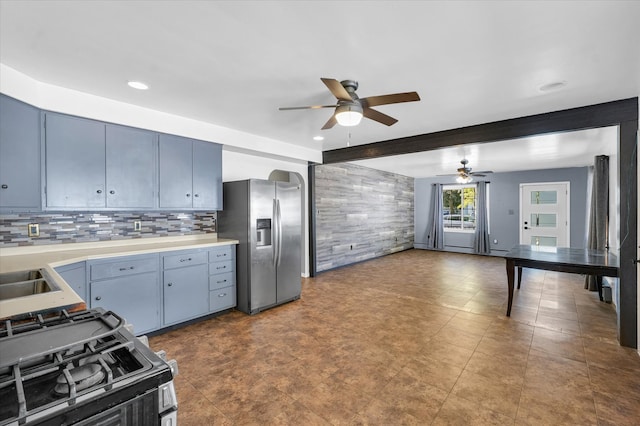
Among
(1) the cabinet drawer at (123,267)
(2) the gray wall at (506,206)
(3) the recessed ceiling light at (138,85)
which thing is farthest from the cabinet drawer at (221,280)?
(2) the gray wall at (506,206)

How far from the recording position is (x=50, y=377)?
31.7 inches

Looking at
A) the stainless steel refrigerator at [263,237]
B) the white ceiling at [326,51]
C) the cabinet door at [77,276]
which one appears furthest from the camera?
the stainless steel refrigerator at [263,237]

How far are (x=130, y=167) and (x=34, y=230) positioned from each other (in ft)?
3.44

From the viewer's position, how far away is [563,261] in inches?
133

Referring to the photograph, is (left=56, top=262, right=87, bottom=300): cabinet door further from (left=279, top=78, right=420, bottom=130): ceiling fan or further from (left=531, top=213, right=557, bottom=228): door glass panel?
(left=531, top=213, right=557, bottom=228): door glass panel

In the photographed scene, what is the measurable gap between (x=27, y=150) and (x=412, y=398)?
12.4 feet

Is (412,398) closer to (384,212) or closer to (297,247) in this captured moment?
(297,247)

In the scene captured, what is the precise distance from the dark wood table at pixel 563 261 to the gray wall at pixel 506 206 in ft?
12.2

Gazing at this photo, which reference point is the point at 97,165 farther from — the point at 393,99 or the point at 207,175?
the point at 393,99

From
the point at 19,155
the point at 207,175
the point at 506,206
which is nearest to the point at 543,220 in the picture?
the point at 506,206

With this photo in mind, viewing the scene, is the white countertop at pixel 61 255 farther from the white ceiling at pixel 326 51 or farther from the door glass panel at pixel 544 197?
the door glass panel at pixel 544 197

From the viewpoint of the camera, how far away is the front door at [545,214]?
723 centimetres

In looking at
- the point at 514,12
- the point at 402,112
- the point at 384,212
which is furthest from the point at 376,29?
the point at 384,212

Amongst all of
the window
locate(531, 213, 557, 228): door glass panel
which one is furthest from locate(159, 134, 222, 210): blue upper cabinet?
locate(531, 213, 557, 228): door glass panel
